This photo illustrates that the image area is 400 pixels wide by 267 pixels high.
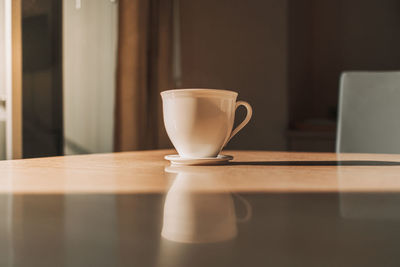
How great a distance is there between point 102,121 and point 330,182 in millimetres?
2344

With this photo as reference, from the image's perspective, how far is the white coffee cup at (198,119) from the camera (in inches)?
22.4

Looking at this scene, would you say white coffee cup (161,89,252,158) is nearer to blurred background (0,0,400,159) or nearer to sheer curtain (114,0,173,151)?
blurred background (0,0,400,159)

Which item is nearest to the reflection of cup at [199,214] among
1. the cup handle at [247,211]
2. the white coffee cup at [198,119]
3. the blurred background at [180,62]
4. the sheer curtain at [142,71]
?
the cup handle at [247,211]

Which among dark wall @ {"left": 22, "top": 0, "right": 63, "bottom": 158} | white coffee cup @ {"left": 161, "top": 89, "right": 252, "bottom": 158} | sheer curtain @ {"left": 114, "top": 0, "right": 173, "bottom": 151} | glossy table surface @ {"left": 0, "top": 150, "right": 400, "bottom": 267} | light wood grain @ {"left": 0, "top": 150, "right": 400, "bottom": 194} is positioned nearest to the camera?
glossy table surface @ {"left": 0, "top": 150, "right": 400, "bottom": 267}

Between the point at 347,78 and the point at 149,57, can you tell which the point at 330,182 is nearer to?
the point at 347,78

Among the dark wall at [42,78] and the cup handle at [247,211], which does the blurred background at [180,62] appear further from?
the cup handle at [247,211]

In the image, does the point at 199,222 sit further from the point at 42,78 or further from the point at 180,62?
the point at 180,62

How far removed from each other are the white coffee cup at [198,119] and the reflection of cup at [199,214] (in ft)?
0.60

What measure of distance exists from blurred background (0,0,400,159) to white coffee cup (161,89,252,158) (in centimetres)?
176

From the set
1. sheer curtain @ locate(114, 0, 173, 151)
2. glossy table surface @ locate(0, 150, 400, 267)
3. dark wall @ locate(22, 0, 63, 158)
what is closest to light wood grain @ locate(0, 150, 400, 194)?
glossy table surface @ locate(0, 150, 400, 267)

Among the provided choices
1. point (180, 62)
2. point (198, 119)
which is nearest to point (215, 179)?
point (198, 119)

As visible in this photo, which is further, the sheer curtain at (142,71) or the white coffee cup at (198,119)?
the sheer curtain at (142,71)

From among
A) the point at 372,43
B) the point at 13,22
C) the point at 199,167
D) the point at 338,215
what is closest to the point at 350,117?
the point at 199,167

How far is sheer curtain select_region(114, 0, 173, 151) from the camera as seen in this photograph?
2.65 metres
